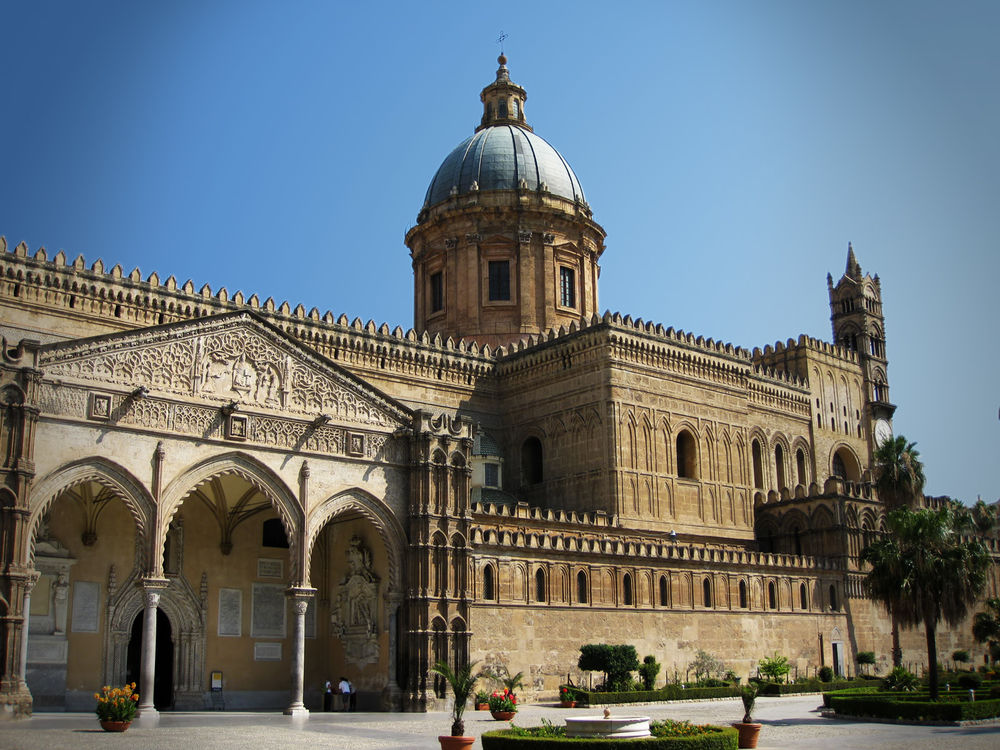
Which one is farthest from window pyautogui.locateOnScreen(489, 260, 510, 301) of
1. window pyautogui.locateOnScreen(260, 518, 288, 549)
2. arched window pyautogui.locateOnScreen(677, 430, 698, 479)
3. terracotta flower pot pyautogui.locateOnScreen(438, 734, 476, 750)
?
terracotta flower pot pyautogui.locateOnScreen(438, 734, 476, 750)

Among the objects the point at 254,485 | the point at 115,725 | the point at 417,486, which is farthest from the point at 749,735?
the point at 254,485

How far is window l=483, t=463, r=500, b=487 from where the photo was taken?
4159 centimetres

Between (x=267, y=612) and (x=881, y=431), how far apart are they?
3734cm

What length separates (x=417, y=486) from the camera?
29.6 metres

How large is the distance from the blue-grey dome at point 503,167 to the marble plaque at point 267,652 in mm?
25344

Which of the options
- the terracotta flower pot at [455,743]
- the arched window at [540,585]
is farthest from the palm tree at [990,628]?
the terracotta flower pot at [455,743]

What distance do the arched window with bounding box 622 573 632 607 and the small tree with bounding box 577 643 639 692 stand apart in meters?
3.53

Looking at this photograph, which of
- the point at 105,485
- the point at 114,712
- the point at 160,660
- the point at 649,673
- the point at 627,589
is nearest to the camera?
the point at 114,712

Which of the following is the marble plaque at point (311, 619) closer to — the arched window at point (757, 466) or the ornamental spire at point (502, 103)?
the arched window at point (757, 466)

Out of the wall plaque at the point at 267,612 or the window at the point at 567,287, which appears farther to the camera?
the window at the point at 567,287

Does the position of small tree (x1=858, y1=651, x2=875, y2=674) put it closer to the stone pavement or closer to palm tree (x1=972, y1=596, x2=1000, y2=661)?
palm tree (x1=972, y1=596, x2=1000, y2=661)

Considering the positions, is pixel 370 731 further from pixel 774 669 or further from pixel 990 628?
pixel 990 628

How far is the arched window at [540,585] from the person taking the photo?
107ft

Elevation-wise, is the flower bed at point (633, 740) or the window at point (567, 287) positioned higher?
the window at point (567, 287)
